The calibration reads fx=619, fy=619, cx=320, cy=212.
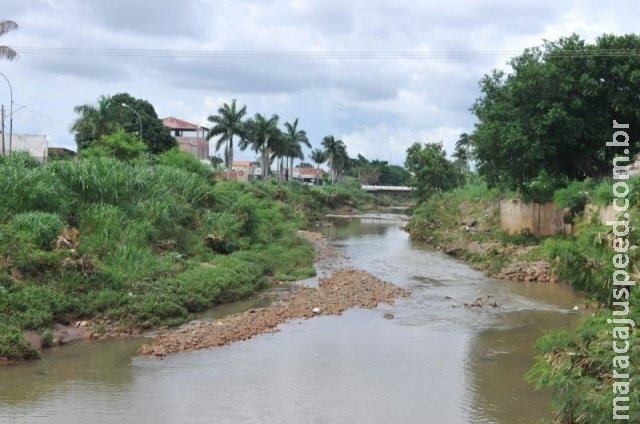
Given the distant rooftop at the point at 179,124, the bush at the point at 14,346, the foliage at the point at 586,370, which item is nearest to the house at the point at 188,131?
the distant rooftop at the point at 179,124

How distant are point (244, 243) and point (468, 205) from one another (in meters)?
25.8

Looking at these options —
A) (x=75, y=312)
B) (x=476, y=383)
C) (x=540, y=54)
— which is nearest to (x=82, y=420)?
(x=75, y=312)

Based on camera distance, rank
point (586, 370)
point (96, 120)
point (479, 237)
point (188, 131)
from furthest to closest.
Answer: point (188, 131) < point (96, 120) < point (479, 237) < point (586, 370)

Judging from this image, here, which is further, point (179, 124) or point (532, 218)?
point (179, 124)

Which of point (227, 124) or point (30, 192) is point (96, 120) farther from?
point (30, 192)

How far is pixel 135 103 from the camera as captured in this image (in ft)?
212

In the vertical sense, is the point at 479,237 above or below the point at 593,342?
below

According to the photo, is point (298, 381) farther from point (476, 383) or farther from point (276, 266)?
point (276, 266)

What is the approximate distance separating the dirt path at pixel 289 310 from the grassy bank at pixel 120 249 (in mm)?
1393

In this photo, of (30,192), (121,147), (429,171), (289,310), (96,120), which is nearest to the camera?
(289,310)

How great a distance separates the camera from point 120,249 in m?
18.8

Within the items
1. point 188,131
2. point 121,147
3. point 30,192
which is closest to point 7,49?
point 121,147

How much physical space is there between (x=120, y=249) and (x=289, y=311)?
18.0ft

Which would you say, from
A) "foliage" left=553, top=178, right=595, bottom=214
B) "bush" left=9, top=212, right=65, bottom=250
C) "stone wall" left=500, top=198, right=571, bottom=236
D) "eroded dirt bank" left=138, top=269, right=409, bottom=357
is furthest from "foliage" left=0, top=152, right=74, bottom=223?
"stone wall" left=500, top=198, right=571, bottom=236
